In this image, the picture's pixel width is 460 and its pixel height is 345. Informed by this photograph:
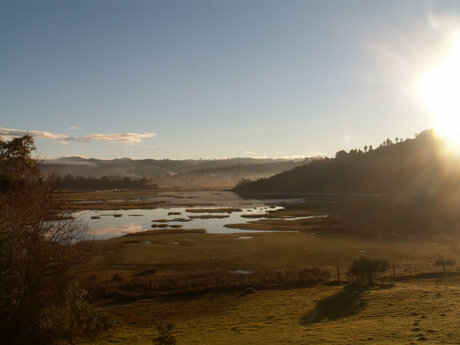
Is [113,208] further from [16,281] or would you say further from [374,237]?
[16,281]

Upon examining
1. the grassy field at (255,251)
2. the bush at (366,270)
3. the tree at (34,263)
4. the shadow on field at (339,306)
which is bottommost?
the grassy field at (255,251)

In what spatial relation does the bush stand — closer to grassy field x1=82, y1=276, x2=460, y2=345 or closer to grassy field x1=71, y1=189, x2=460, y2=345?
grassy field x1=71, y1=189, x2=460, y2=345

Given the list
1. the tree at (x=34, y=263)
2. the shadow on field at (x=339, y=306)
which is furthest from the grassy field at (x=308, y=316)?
the tree at (x=34, y=263)

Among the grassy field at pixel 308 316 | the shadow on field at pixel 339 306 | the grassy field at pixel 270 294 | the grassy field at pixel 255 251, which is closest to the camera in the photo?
the grassy field at pixel 308 316

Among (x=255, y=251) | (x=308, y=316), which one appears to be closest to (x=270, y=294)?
(x=308, y=316)

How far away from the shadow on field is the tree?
55.8ft

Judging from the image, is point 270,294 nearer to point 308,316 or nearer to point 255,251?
point 308,316

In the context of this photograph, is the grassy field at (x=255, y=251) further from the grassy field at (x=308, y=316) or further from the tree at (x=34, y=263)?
the tree at (x=34, y=263)

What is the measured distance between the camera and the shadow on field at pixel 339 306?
3212cm

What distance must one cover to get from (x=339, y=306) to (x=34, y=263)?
23.5 m

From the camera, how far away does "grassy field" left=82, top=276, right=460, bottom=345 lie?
987 inches

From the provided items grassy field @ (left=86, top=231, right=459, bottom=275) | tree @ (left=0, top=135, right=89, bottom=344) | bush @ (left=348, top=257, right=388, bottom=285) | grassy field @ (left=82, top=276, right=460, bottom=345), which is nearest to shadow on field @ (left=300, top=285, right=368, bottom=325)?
grassy field @ (left=82, top=276, right=460, bottom=345)

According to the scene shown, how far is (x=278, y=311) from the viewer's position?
34656mm

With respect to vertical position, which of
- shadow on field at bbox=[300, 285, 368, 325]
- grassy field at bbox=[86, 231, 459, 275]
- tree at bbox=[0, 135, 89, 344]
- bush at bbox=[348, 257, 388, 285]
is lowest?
grassy field at bbox=[86, 231, 459, 275]
